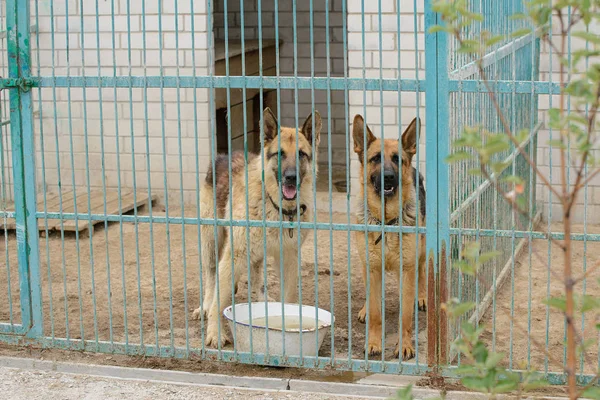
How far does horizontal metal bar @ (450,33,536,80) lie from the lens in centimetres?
530

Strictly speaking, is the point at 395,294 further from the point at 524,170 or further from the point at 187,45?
the point at 187,45

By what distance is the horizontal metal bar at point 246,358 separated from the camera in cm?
539

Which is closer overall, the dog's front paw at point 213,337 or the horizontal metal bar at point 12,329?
the horizontal metal bar at point 12,329

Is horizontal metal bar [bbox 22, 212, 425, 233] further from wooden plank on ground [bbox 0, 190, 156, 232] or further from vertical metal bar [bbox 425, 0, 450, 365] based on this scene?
wooden plank on ground [bbox 0, 190, 156, 232]

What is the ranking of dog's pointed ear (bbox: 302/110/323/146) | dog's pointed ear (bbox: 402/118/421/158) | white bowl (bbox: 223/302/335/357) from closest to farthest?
white bowl (bbox: 223/302/335/357), dog's pointed ear (bbox: 402/118/421/158), dog's pointed ear (bbox: 302/110/323/146)

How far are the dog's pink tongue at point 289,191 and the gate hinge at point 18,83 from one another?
5.93 ft

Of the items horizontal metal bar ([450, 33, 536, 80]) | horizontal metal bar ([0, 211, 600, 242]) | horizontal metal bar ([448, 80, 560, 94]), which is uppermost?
horizontal metal bar ([450, 33, 536, 80])

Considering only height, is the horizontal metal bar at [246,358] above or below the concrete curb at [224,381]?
above

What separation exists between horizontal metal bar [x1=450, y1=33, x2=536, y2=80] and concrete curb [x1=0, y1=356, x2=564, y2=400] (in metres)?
1.83

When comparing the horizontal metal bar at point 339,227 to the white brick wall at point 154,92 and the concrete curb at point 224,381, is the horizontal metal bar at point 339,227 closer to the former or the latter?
the concrete curb at point 224,381

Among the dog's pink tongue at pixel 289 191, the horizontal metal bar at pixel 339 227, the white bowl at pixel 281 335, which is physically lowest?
the white bowl at pixel 281 335

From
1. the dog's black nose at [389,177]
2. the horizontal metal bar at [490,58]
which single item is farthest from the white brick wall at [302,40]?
the dog's black nose at [389,177]

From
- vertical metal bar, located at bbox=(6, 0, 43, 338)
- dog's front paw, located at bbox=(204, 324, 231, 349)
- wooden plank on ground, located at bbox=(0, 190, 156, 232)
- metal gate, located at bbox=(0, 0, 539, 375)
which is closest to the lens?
metal gate, located at bbox=(0, 0, 539, 375)

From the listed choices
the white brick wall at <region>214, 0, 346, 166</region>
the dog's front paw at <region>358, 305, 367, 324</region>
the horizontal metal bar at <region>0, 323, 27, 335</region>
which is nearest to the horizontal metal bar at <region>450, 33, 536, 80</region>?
the dog's front paw at <region>358, 305, 367, 324</region>
